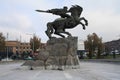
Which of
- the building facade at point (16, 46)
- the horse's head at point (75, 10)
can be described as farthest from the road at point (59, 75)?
the building facade at point (16, 46)

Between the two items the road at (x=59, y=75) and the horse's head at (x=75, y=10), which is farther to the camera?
the horse's head at (x=75, y=10)

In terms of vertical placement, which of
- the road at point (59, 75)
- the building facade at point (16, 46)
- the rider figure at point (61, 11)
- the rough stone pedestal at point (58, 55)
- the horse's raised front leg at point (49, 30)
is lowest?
the road at point (59, 75)

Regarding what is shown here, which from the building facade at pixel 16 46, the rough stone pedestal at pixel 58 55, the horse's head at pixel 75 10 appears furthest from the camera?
the building facade at pixel 16 46

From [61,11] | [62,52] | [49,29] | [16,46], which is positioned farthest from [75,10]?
[16,46]

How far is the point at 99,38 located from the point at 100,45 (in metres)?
3.54

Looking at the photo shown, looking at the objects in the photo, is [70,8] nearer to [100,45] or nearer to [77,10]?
[77,10]

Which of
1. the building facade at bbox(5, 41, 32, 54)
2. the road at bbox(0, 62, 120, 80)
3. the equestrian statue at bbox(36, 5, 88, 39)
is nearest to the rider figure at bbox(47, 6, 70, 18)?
the equestrian statue at bbox(36, 5, 88, 39)

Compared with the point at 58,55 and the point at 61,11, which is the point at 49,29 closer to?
the point at 61,11

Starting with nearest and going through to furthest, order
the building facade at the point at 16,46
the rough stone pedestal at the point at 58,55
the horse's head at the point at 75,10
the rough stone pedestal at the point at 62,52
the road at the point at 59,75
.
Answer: the road at the point at 59,75
the rough stone pedestal at the point at 58,55
the rough stone pedestal at the point at 62,52
the horse's head at the point at 75,10
the building facade at the point at 16,46

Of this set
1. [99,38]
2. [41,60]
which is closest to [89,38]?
[99,38]

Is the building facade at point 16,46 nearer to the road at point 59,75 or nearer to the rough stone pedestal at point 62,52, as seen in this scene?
the rough stone pedestal at point 62,52

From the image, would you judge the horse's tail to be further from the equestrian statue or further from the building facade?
the building facade

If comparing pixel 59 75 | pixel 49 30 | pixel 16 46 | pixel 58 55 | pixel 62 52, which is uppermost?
pixel 16 46

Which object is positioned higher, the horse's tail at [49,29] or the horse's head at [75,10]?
the horse's head at [75,10]
